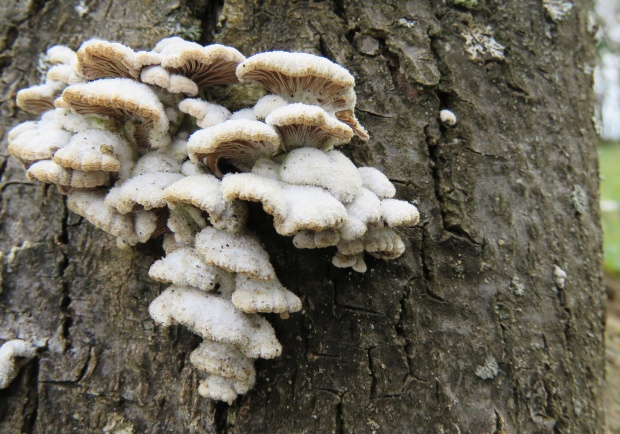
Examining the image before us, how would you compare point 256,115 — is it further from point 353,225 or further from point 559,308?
point 559,308

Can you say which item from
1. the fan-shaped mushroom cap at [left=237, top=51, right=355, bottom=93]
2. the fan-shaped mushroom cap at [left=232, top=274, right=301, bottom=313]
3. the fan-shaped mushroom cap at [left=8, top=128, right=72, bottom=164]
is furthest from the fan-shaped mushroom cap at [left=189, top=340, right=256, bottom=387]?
the fan-shaped mushroom cap at [left=237, top=51, right=355, bottom=93]

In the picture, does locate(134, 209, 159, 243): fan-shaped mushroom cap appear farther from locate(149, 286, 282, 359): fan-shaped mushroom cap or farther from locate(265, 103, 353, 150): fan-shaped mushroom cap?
locate(265, 103, 353, 150): fan-shaped mushroom cap

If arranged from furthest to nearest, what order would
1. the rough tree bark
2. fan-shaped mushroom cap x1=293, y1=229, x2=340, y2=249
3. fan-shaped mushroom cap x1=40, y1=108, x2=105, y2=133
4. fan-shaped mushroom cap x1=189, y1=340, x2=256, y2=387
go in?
the rough tree bark
fan-shaped mushroom cap x1=40, y1=108, x2=105, y2=133
fan-shaped mushroom cap x1=189, y1=340, x2=256, y2=387
fan-shaped mushroom cap x1=293, y1=229, x2=340, y2=249

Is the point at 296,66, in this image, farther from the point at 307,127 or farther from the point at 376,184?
the point at 376,184

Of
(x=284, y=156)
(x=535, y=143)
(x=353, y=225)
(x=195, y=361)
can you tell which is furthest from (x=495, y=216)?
(x=195, y=361)

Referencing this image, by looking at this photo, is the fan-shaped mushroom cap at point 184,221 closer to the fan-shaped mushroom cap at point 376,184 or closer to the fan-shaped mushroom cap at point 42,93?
the fan-shaped mushroom cap at point 376,184

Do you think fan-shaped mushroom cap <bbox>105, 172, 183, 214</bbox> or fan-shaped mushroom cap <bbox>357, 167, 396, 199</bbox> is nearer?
fan-shaped mushroom cap <bbox>105, 172, 183, 214</bbox>

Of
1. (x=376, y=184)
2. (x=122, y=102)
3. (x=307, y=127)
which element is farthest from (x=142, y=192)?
(x=376, y=184)
